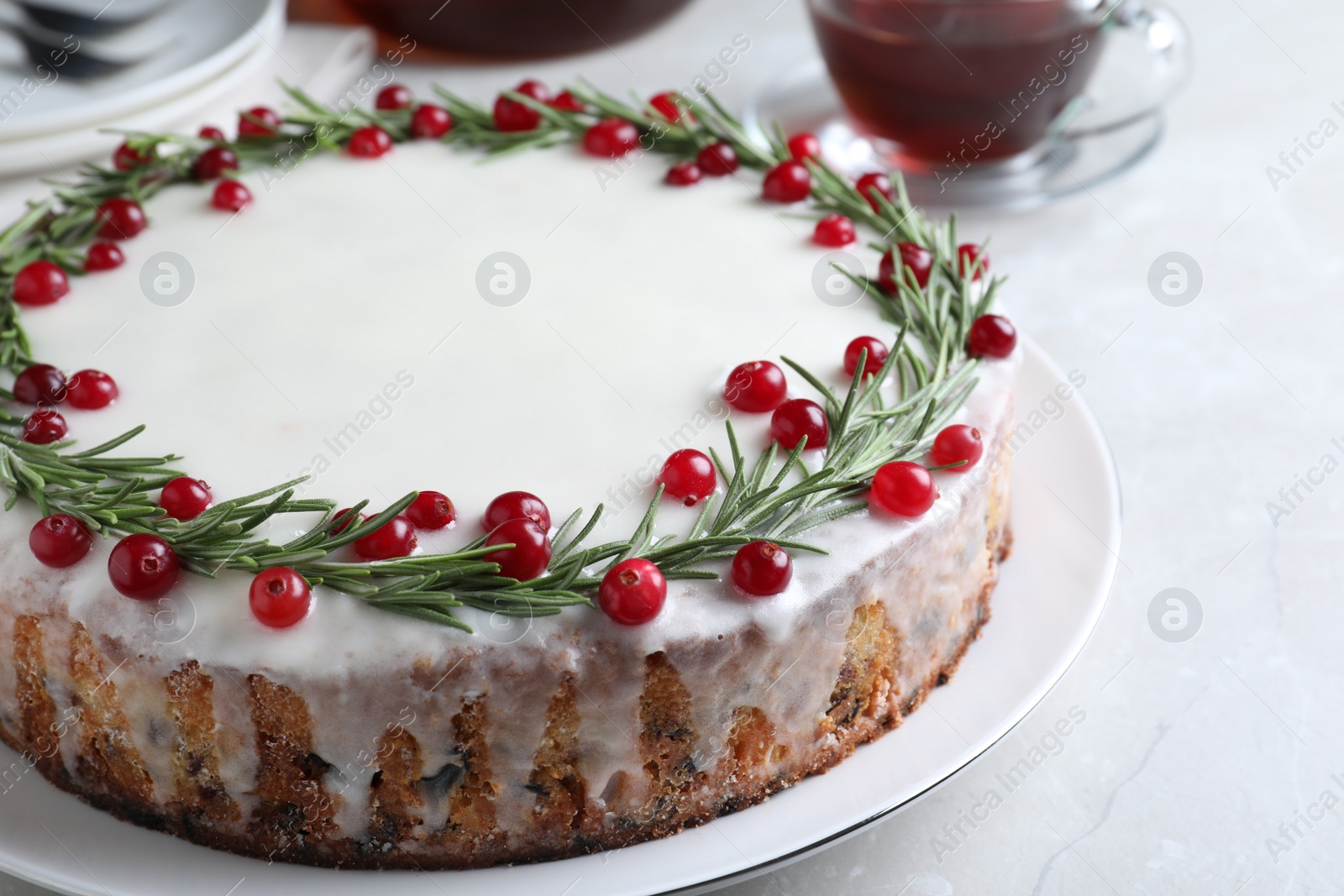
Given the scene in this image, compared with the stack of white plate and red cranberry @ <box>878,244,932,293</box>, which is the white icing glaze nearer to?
red cranberry @ <box>878,244,932,293</box>

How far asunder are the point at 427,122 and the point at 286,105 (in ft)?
0.68

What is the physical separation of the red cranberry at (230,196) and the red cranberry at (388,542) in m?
0.72

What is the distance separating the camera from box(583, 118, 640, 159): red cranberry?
5.77 ft

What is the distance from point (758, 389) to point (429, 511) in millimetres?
345

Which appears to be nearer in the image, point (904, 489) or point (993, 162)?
point (904, 489)

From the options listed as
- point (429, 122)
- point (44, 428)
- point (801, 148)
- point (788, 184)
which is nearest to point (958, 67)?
point (801, 148)

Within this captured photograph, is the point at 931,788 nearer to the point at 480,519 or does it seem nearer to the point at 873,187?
the point at 480,519

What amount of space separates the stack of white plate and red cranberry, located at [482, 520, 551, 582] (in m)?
1.22

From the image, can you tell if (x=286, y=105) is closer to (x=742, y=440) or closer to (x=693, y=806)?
(x=742, y=440)

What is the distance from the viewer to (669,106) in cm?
184

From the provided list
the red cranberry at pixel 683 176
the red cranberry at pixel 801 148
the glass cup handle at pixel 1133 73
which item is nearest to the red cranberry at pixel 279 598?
the red cranberry at pixel 683 176

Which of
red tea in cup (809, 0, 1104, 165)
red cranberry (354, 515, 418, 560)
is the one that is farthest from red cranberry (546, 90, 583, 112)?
red cranberry (354, 515, 418, 560)

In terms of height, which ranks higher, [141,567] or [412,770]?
[141,567]

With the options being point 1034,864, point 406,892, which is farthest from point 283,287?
point 1034,864
